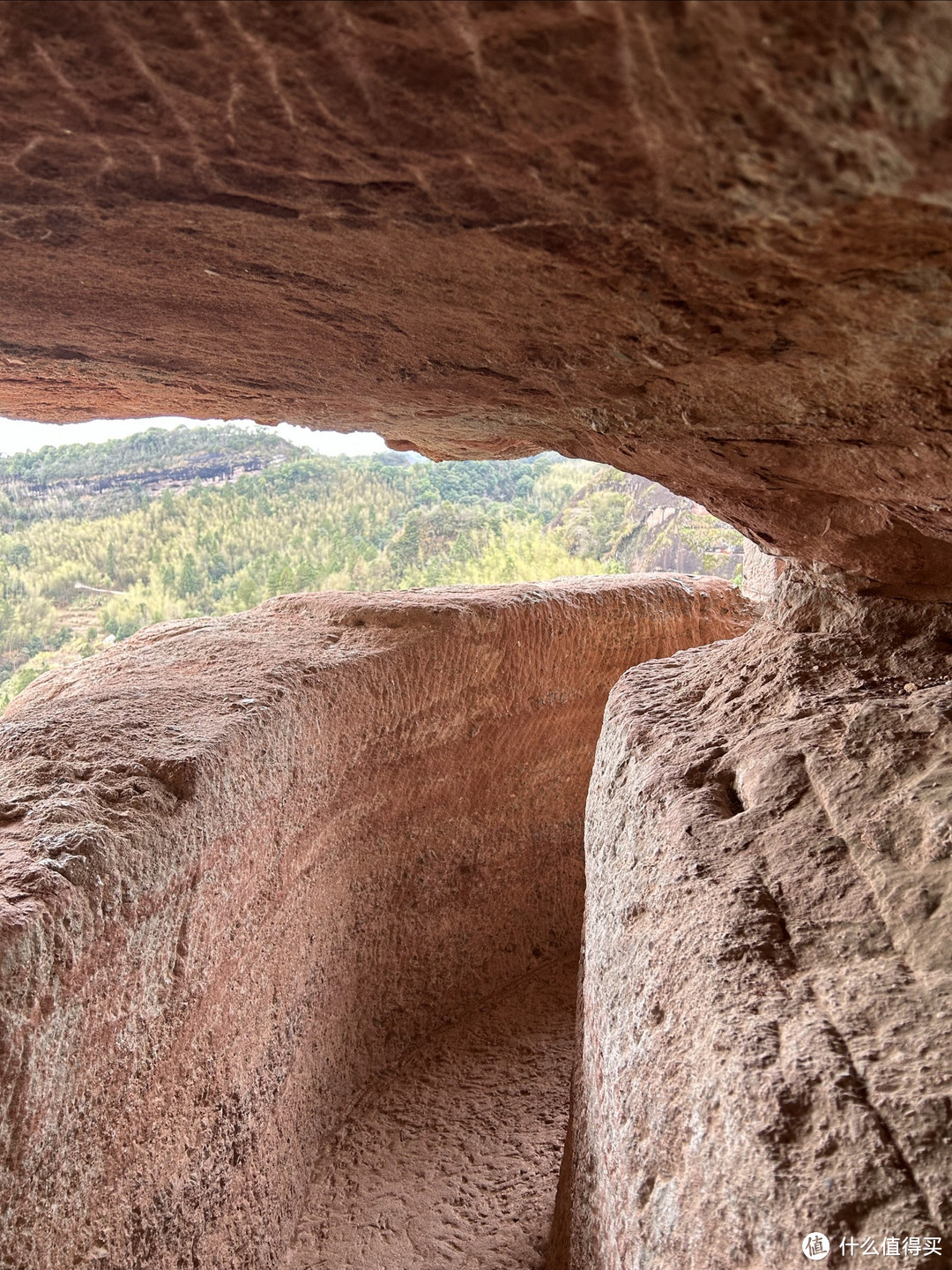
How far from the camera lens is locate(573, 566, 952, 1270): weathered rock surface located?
126 cm

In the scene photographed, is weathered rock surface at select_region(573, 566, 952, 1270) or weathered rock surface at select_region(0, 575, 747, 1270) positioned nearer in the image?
weathered rock surface at select_region(573, 566, 952, 1270)

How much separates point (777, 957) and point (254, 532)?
10.1 metres

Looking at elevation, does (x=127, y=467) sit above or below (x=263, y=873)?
above

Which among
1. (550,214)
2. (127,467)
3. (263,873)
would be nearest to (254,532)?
(127,467)

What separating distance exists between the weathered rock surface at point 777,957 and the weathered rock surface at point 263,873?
1032 mm

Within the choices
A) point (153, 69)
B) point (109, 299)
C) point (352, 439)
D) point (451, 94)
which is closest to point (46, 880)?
point (109, 299)

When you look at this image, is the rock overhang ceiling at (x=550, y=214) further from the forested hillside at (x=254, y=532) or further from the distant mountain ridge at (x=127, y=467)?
the distant mountain ridge at (x=127, y=467)

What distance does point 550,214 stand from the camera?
51.7 inches

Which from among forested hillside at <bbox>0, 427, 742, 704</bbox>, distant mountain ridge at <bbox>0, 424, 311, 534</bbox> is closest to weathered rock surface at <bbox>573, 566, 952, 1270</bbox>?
forested hillside at <bbox>0, 427, 742, 704</bbox>

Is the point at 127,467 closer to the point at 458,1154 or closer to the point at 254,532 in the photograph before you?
the point at 254,532

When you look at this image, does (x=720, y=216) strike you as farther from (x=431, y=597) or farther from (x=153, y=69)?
(x=431, y=597)

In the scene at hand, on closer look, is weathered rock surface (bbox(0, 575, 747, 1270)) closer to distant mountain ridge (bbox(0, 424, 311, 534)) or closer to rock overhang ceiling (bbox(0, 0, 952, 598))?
rock overhang ceiling (bbox(0, 0, 952, 598))

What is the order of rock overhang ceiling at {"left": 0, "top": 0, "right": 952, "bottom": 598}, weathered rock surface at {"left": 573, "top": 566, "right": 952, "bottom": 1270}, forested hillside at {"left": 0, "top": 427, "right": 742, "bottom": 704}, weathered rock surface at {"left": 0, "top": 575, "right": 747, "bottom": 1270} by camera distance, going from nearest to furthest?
rock overhang ceiling at {"left": 0, "top": 0, "right": 952, "bottom": 598} < weathered rock surface at {"left": 573, "top": 566, "right": 952, "bottom": 1270} < weathered rock surface at {"left": 0, "top": 575, "right": 747, "bottom": 1270} < forested hillside at {"left": 0, "top": 427, "right": 742, "bottom": 704}

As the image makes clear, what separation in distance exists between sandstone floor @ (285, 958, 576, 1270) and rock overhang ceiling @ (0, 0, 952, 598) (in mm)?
2332
